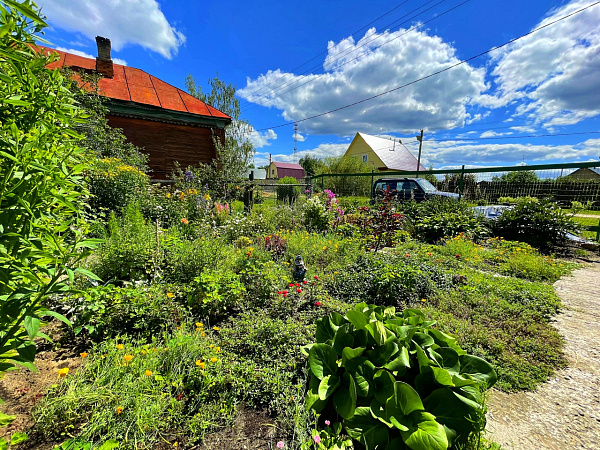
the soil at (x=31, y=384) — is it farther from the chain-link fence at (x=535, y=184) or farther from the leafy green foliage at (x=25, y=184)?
the chain-link fence at (x=535, y=184)

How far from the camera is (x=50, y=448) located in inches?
45.2

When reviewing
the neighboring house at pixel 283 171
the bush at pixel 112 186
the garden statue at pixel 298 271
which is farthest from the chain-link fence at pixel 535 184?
the neighboring house at pixel 283 171

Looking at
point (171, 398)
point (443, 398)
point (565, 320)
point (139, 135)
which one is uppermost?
point (139, 135)

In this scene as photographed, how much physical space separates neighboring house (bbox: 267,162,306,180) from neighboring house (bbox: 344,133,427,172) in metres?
20.7

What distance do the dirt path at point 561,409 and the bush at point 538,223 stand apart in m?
4.02

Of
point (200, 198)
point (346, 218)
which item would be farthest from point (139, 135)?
point (346, 218)

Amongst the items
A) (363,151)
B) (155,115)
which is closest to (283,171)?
(363,151)

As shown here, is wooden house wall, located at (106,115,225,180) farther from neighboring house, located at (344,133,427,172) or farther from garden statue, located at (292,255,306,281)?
neighboring house, located at (344,133,427,172)

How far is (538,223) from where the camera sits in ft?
17.5

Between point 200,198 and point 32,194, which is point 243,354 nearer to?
point 32,194

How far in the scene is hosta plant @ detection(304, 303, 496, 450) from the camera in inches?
41.8

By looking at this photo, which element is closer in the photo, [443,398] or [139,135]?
[443,398]

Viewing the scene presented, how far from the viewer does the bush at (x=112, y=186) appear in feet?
15.2

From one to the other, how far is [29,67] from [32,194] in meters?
0.44
